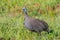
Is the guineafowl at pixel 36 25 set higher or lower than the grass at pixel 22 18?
higher

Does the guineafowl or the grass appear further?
the grass

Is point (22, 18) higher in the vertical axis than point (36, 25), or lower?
lower

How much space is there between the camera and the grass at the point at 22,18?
309 inches

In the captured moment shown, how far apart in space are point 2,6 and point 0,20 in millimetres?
1463

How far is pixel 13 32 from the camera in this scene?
8.19 meters

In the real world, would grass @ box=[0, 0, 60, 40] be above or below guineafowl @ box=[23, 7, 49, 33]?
below

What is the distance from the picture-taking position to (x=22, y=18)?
9320 millimetres

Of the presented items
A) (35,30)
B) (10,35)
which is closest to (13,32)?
(10,35)

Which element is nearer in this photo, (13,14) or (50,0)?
(13,14)

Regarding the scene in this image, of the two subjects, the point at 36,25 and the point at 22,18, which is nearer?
the point at 36,25

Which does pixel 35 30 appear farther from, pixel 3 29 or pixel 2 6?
pixel 2 6

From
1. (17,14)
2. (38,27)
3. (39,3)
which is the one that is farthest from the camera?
(39,3)

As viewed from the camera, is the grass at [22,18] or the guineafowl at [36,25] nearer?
the guineafowl at [36,25]

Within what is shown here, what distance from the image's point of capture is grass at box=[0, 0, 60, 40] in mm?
7840
